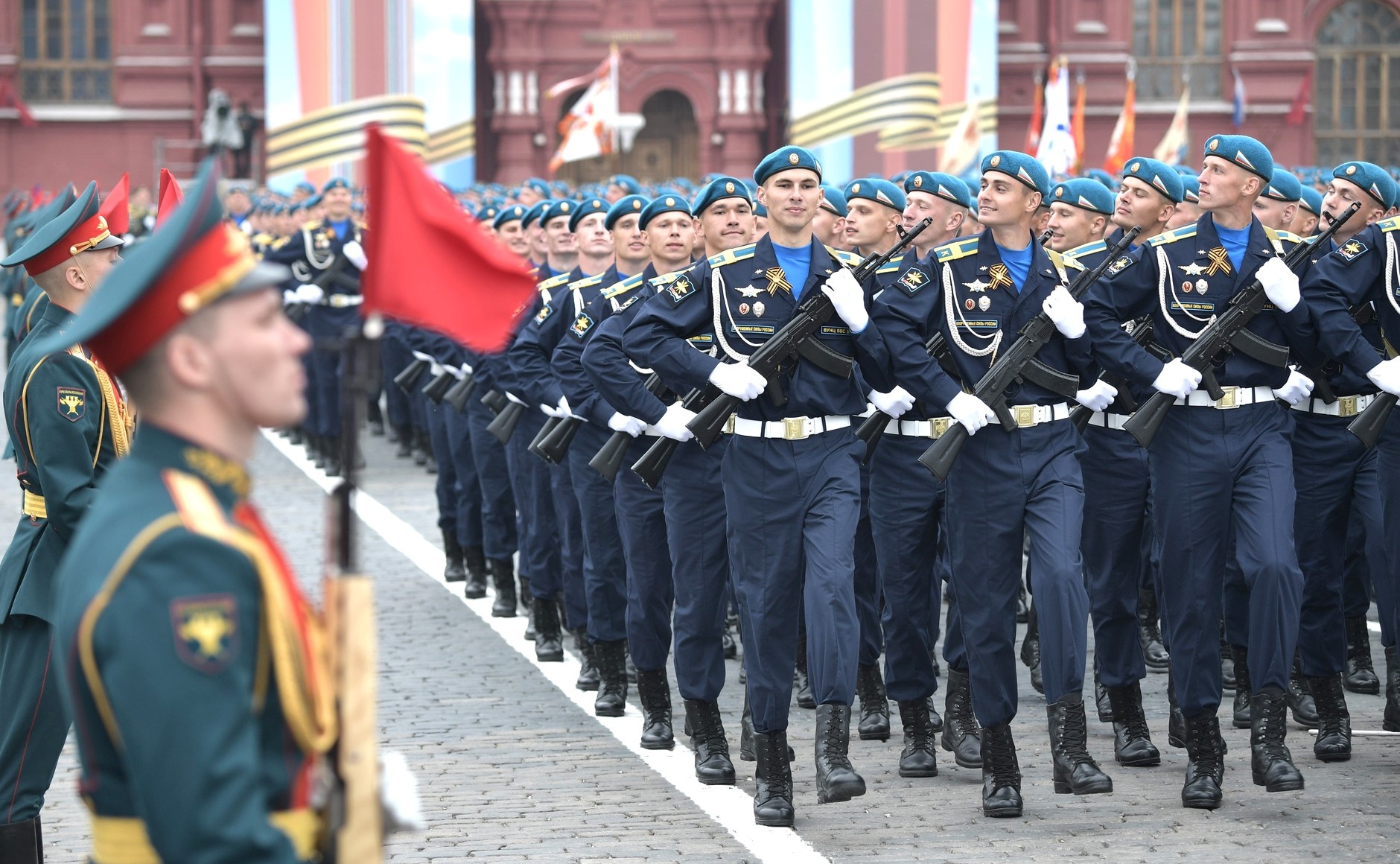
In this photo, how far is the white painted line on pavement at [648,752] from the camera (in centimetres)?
648

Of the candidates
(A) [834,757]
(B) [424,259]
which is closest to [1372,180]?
(A) [834,757]

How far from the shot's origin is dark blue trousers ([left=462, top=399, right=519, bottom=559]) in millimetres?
11141

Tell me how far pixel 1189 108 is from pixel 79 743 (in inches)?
1526

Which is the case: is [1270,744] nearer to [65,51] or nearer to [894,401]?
[894,401]

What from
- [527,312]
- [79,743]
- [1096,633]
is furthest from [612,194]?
[79,743]

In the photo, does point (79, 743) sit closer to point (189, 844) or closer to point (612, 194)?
point (189, 844)

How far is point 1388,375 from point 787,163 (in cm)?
234

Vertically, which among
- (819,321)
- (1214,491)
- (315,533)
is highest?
(819,321)

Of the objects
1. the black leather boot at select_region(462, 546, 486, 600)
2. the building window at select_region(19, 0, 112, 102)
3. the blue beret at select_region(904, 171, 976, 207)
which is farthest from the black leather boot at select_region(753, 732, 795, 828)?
the building window at select_region(19, 0, 112, 102)

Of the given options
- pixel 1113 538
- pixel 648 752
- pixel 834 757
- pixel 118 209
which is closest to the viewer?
pixel 118 209

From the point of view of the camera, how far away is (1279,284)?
23.4 ft

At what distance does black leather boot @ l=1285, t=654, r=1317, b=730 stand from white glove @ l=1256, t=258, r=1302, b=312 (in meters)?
1.65

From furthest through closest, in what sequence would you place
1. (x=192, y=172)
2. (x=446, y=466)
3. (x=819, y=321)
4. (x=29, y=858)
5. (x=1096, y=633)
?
(x=192, y=172)
(x=446, y=466)
(x=1096, y=633)
(x=819, y=321)
(x=29, y=858)

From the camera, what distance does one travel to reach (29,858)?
5.66 m
